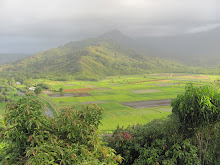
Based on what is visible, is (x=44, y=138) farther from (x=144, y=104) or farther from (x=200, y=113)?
(x=144, y=104)

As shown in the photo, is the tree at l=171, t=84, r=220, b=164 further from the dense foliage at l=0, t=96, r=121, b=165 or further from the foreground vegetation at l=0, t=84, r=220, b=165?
the dense foliage at l=0, t=96, r=121, b=165

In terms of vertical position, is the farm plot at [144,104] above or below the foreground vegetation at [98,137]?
below

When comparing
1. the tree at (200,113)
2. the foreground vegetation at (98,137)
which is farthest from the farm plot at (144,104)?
the tree at (200,113)

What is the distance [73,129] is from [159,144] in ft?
28.2

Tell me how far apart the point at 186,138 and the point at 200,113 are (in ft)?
8.11

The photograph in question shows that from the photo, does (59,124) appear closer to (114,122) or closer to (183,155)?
(183,155)

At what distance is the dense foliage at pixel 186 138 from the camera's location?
13.1 metres

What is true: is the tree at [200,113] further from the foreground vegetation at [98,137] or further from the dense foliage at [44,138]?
the dense foliage at [44,138]

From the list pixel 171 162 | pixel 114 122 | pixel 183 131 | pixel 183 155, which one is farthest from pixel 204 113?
pixel 114 122

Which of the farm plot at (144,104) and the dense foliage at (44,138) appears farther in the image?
the farm plot at (144,104)

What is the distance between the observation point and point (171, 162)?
1230 cm

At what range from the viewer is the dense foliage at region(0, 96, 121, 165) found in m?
6.89

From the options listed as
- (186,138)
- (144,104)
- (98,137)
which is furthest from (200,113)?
(144,104)

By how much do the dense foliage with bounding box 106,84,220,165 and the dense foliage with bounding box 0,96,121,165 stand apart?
21.2 feet
